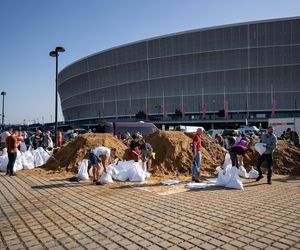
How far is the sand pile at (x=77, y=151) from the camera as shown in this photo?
1383cm

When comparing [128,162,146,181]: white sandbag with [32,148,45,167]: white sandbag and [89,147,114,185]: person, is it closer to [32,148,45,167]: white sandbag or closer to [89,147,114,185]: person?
[89,147,114,185]: person

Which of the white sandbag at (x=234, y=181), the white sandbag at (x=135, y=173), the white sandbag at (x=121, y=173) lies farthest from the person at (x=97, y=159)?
the white sandbag at (x=234, y=181)

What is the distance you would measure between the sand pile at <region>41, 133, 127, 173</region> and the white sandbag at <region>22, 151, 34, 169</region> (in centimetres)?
58

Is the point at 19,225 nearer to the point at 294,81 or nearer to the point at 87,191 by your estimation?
the point at 87,191

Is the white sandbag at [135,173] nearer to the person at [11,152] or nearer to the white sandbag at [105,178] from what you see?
the white sandbag at [105,178]

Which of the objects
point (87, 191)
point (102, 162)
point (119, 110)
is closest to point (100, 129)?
point (102, 162)

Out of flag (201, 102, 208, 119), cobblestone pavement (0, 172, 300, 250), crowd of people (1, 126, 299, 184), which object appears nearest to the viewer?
cobblestone pavement (0, 172, 300, 250)

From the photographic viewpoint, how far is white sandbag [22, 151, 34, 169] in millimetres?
14344

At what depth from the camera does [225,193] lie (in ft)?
28.1

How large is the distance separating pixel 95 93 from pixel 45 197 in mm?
84980

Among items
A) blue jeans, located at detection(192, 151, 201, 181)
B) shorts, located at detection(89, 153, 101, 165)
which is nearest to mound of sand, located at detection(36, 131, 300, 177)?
blue jeans, located at detection(192, 151, 201, 181)

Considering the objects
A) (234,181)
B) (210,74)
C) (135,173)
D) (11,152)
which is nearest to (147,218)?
(234,181)

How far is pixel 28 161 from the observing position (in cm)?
1464

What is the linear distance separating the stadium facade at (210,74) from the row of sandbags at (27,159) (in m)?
54.7
